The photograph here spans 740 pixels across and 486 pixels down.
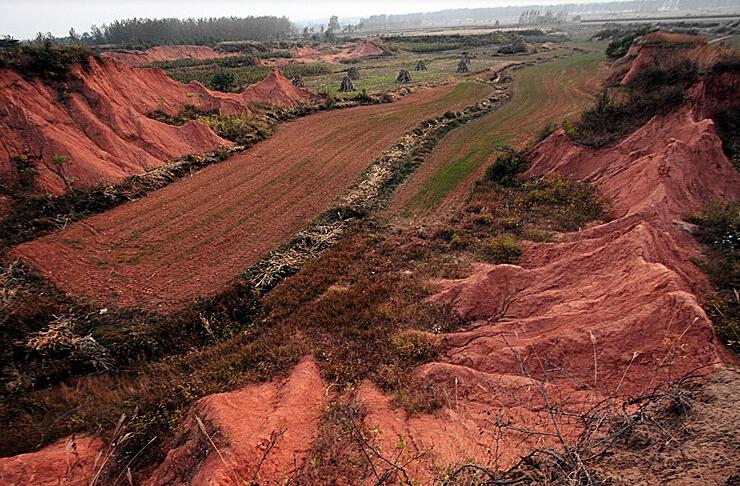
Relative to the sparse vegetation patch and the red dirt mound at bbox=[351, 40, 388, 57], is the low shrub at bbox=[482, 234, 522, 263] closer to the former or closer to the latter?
the sparse vegetation patch

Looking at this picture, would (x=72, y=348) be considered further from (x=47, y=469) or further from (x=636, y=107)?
(x=636, y=107)

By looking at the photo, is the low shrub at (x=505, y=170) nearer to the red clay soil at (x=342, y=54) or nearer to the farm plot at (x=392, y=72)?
the farm plot at (x=392, y=72)

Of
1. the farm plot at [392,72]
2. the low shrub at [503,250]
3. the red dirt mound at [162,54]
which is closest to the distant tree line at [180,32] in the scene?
the red dirt mound at [162,54]

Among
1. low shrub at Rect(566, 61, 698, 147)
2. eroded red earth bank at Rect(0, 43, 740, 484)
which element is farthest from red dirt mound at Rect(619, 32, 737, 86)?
eroded red earth bank at Rect(0, 43, 740, 484)

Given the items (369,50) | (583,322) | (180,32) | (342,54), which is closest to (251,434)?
(583,322)

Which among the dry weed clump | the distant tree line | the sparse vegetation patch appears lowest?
the dry weed clump

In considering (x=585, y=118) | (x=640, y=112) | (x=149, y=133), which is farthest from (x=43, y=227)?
(x=640, y=112)
